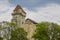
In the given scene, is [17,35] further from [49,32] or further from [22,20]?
[22,20]

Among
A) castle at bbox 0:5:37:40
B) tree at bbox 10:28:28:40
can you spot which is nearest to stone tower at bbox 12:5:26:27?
castle at bbox 0:5:37:40

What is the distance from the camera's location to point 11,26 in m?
81.3

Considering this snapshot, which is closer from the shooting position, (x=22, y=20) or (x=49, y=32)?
(x=49, y=32)

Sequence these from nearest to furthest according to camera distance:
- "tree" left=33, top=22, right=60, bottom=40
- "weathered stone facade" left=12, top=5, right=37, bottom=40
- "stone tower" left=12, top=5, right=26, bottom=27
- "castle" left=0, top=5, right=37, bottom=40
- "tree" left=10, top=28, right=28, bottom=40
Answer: "tree" left=33, top=22, right=60, bottom=40 → "tree" left=10, top=28, right=28, bottom=40 → "castle" left=0, top=5, right=37, bottom=40 → "weathered stone facade" left=12, top=5, right=37, bottom=40 → "stone tower" left=12, top=5, right=26, bottom=27

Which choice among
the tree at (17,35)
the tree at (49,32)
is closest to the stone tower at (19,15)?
the tree at (17,35)

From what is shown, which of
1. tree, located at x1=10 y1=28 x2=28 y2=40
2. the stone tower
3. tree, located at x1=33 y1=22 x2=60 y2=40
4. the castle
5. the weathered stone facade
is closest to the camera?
tree, located at x1=33 y1=22 x2=60 y2=40

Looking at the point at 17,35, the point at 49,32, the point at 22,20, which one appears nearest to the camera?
the point at 49,32

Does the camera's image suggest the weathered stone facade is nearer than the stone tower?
Yes

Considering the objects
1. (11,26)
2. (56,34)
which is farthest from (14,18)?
(56,34)

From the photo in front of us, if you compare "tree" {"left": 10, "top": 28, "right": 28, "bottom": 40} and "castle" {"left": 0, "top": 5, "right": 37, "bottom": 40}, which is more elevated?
"castle" {"left": 0, "top": 5, "right": 37, "bottom": 40}

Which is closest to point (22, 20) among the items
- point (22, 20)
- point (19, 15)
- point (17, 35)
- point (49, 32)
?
point (22, 20)

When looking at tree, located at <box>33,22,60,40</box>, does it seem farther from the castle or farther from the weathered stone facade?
the weathered stone facade

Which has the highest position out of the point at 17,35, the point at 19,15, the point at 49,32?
the point at 19,15

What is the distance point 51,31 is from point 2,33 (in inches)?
573
